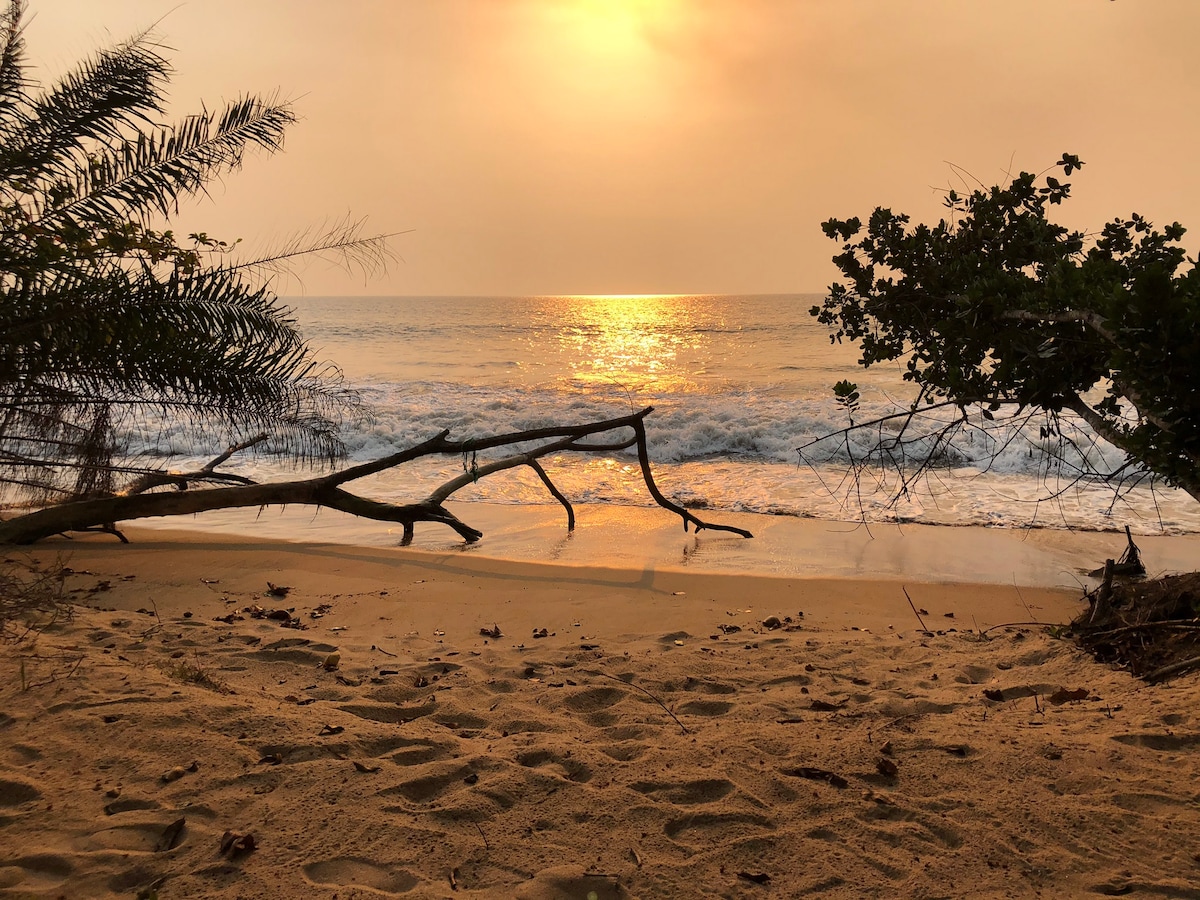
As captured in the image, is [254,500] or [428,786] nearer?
[428,786]

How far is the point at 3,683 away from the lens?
348 cm

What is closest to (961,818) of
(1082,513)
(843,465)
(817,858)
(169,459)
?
(817,858)

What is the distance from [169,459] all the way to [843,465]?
37.9 ft

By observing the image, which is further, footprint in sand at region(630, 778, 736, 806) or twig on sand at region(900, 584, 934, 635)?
twig on sand at region(900, 584, 934, 635)

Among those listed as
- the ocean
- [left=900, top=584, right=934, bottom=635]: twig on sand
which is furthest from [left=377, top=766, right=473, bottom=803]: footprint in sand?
[left=900, top=584, right=934, bottom=635]: twig on sand

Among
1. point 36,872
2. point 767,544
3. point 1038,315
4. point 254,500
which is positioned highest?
point 1038,315

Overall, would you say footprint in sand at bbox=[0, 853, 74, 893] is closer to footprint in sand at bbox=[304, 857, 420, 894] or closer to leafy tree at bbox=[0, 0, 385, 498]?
footprint in sand at bbox=[304, 857, 420, 894]

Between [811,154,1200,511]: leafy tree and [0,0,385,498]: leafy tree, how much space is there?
115 inches

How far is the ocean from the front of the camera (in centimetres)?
978

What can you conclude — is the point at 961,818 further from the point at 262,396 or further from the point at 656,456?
the point at 656,456

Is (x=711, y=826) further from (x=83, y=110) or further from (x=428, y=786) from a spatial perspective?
(x=83, y=110)

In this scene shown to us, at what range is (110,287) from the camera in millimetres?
3578

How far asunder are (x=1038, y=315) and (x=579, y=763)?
2442mm

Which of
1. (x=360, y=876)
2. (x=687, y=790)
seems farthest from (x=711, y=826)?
(x=360, y=876)
